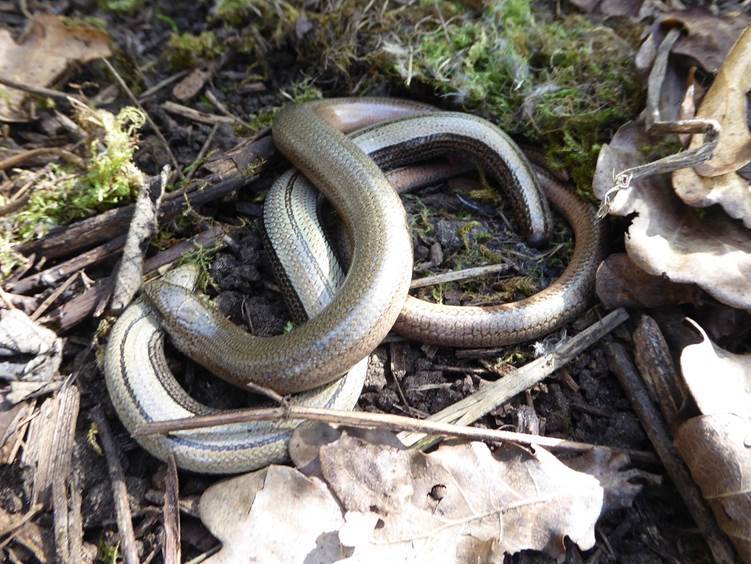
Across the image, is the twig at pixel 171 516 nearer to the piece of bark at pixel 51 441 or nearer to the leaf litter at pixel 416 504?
the leaf litter at pixel 416 504

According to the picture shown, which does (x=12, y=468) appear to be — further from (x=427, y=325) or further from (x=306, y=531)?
(x=427, y=325)

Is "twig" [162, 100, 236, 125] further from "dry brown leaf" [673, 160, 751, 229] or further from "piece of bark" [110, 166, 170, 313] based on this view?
"dry brown leaf" [673, 160, 751, 229]

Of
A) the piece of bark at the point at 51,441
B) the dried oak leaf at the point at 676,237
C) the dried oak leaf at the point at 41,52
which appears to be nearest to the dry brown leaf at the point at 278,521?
the piece of bark at the point at 51,441

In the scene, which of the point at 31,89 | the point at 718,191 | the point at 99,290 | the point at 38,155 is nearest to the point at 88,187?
the point at 38,155

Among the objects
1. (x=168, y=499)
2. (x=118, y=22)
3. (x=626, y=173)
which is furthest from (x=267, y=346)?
(x=118, y=22)

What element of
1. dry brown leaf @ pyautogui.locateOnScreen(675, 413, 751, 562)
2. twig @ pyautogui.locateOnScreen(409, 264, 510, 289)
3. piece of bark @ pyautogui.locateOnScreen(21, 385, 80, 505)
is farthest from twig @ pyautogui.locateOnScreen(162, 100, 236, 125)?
dry brown leaf @ pyautogui.locateOnScreen(675, 413, 751, 562)
